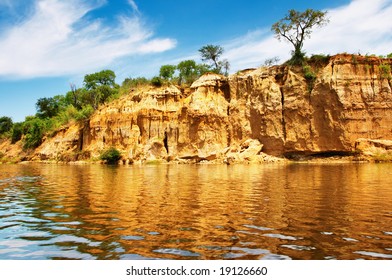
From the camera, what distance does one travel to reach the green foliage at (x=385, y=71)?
34888 mm

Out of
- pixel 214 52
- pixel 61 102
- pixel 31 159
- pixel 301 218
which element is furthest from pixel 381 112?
pixel 61 102

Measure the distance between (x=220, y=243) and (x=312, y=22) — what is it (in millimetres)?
37620

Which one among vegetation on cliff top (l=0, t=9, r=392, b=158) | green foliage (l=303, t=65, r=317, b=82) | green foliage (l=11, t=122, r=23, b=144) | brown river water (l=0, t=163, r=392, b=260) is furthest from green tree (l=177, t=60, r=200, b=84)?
brown river water (l=0, t=163, r=392, b=260)

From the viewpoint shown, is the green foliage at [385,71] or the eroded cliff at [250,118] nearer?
the eroded cliff at [250,118]

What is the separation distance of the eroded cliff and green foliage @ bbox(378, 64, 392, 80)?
0.30 ft

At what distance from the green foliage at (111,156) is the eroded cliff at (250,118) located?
98 centimetres

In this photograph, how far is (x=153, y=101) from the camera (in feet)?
152

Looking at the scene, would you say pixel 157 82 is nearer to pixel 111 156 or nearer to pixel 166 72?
pixel 166 72

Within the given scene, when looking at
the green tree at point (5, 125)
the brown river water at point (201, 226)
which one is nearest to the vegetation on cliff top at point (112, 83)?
→ the green tree at point (5, 125)

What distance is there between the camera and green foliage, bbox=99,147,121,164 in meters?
41.8

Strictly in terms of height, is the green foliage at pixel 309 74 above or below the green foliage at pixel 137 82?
below

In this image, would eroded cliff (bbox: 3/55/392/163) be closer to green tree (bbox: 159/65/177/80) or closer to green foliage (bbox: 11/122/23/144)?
green tree (bbox: 159/65/177/80)

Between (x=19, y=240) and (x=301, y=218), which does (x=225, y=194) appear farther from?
(x=19, y=240)

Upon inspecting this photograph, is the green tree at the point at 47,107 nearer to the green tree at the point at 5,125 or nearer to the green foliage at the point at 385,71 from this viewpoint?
the green tree at the point at 5,125
